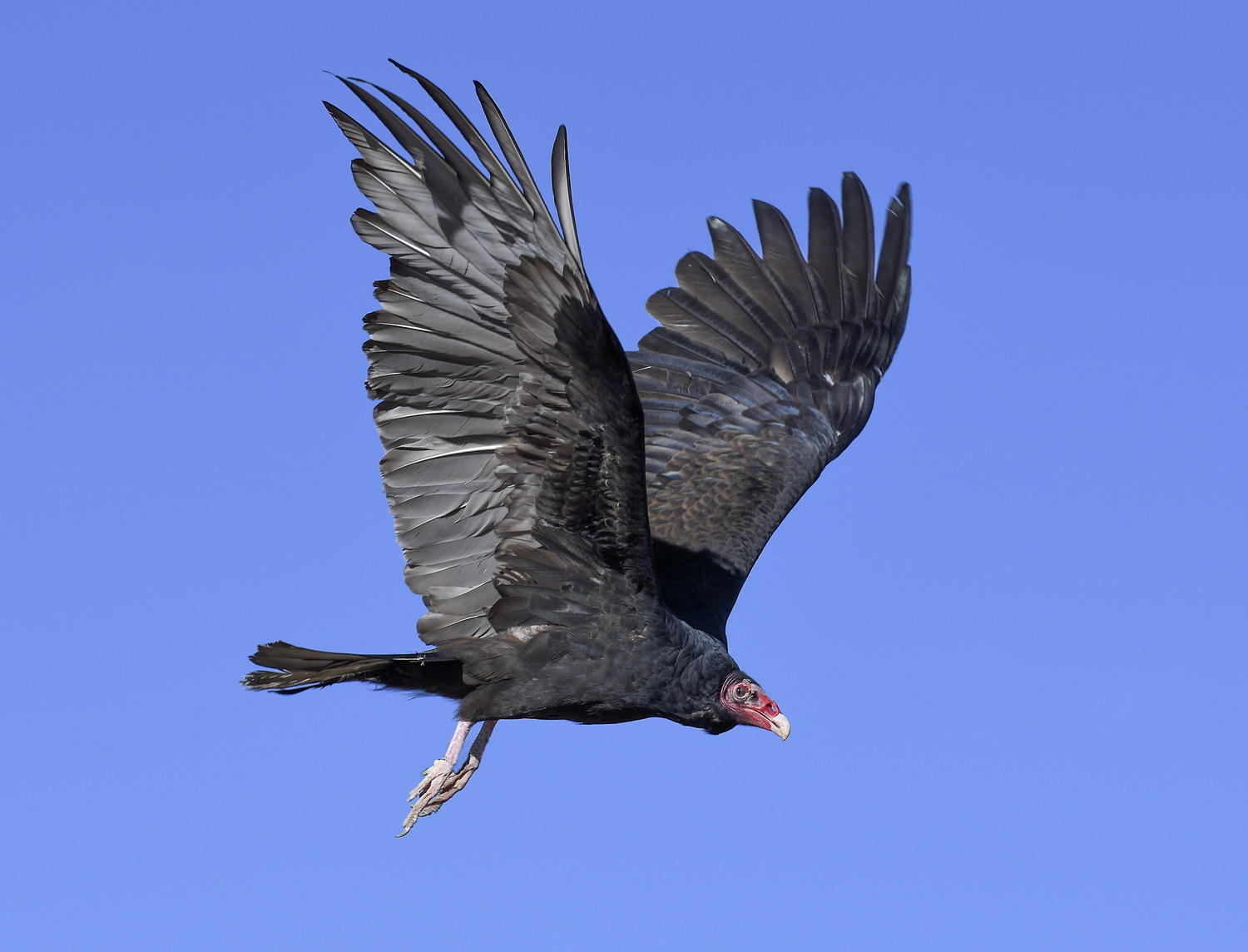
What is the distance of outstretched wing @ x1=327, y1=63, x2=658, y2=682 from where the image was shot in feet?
20.7

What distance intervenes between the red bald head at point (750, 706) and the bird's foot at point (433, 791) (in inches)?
50.3

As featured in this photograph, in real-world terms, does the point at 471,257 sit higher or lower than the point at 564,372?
higher

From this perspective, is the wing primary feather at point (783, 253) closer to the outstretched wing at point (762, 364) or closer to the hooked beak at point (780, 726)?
the outstretched wing at point (762, 364)

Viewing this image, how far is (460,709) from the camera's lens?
7355mm

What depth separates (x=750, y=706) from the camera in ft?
25.1

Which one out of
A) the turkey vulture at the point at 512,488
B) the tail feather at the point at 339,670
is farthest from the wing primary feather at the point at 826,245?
the tail feather at the point at 339,670

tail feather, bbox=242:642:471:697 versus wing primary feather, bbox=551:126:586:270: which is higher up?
wing primary feather, bbox=551:126:586:270

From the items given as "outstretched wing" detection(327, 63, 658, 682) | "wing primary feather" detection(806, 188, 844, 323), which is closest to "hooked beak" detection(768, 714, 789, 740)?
"outstretched wing" detection(327, 63, 658, 682)

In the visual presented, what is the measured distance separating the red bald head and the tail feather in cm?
119

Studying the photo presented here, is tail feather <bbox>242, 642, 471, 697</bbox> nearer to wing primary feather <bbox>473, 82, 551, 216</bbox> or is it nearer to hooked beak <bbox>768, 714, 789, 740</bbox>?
hooked beak <bbox>768, 714, 789, 740</bbox>

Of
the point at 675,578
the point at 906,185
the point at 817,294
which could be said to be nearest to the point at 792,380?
the point at 817,294

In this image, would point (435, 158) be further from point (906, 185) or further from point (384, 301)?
point (906, 185)

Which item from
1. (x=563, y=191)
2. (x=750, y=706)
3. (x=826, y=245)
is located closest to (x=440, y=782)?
(x=750, y=706)

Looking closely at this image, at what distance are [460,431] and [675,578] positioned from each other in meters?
1.94
